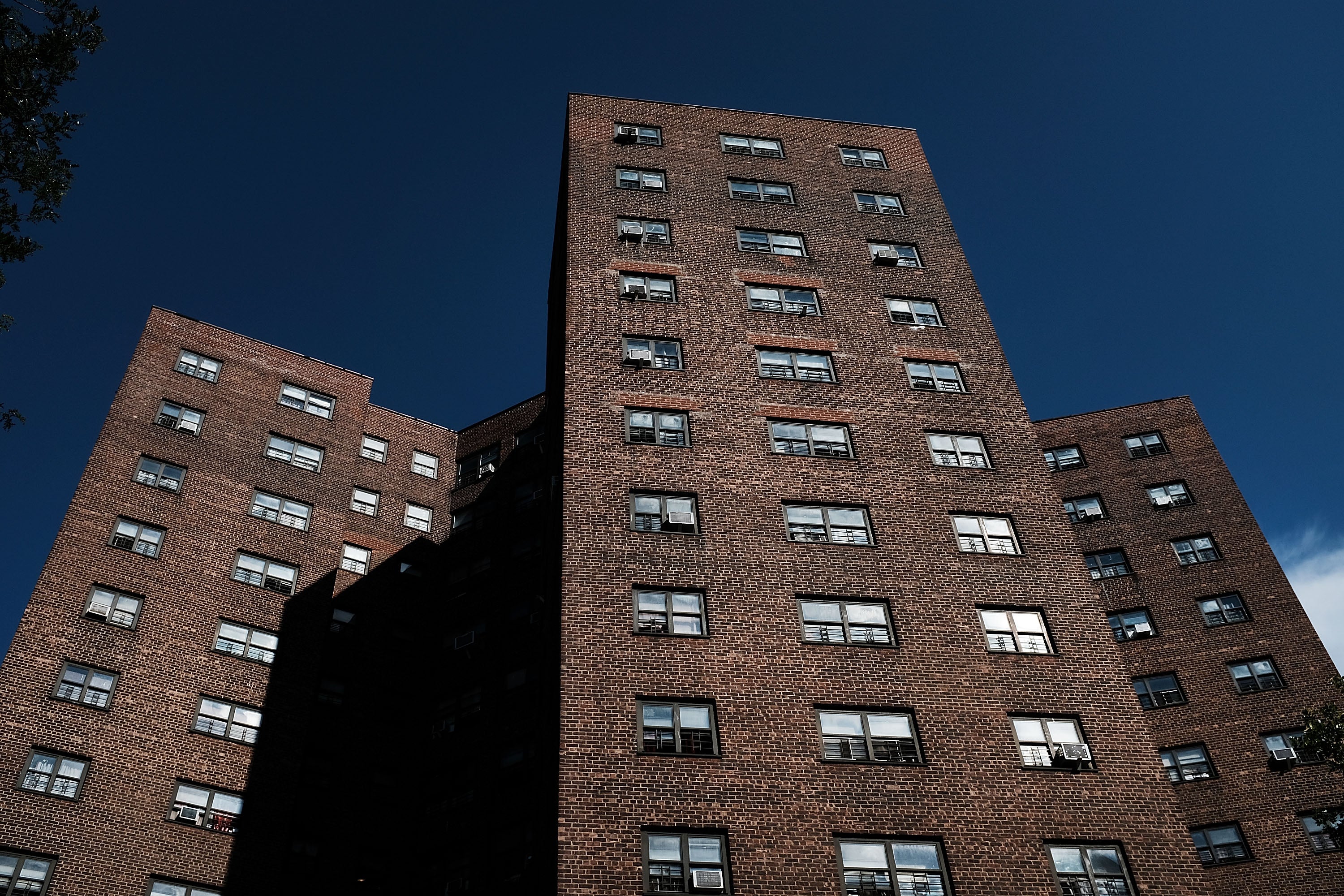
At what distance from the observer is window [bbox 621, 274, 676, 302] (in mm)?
38188

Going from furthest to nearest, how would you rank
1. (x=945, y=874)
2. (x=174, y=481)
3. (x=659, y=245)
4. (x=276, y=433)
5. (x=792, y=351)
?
(x=276, y=433) < (x=174, y=481) < (x=659, y=245) < (x=792, y=351) < (x=945, y=874)

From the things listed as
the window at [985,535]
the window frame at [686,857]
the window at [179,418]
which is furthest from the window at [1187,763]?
the window at [179,418]

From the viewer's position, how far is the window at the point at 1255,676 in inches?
1710

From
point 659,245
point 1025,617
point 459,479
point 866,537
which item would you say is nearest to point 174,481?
point 459,479

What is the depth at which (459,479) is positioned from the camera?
53.8 metres

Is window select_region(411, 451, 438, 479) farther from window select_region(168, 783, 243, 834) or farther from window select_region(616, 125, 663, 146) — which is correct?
window select_region(168, 783, 243, 834)

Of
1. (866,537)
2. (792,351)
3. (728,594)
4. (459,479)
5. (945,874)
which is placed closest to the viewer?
(945,874)

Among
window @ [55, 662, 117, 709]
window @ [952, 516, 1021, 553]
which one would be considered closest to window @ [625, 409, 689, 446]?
window @ [952, 516, 1021, 553]

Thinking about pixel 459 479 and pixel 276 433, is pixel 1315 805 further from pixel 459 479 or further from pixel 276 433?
pixel 276 433

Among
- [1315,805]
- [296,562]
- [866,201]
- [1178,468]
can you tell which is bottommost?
[1315,805]

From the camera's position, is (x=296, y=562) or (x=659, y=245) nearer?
(x=659, y=245)

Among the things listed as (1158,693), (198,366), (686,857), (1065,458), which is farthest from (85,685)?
(1065,458)

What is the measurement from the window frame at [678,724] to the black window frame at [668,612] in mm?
1845

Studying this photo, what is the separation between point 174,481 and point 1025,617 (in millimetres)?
31789
